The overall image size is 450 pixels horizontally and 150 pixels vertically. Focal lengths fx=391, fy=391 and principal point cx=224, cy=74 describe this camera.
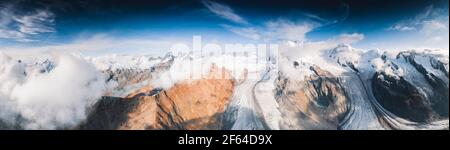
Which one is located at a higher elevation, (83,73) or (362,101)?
(83,73)
